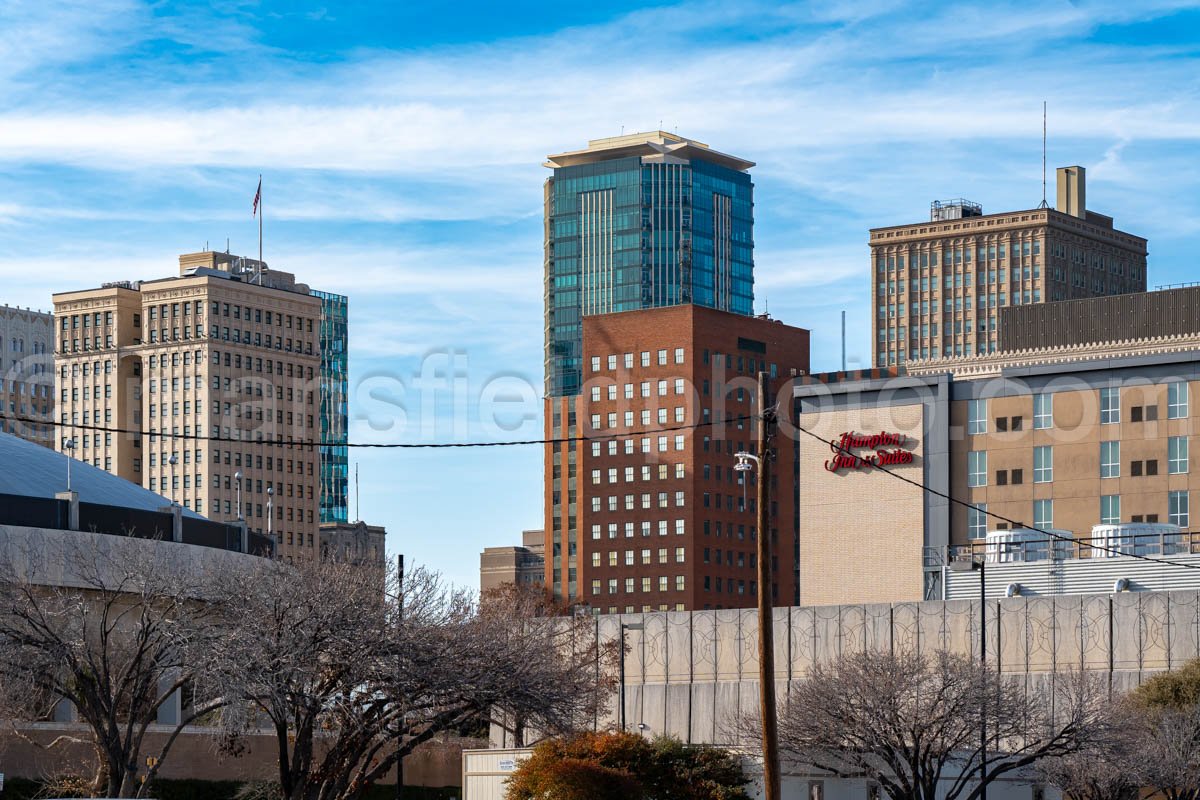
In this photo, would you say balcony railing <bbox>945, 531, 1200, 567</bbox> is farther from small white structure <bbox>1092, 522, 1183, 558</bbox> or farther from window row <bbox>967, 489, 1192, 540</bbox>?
window row <bbox>967, 489, 1192, 540</bbox>

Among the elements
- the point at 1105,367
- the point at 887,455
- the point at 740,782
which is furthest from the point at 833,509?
the point at 740,782

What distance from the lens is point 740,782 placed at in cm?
6125

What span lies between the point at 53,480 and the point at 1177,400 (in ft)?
206

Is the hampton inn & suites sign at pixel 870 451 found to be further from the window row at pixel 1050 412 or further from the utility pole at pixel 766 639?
the utility pole at pixel 766 639

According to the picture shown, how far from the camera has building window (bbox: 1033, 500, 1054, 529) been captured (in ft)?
371

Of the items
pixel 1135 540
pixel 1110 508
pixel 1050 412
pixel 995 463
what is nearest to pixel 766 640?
pixel 1135 540

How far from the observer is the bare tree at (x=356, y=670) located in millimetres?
51750

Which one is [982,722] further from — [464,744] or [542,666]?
[464,744]

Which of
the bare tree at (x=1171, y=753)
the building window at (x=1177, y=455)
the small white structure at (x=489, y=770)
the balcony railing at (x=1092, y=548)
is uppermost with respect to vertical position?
the building window at (x=1177, y=455)

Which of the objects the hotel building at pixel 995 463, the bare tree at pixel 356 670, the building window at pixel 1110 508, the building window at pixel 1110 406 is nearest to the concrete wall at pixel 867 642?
the bare tree at pixel 356 670

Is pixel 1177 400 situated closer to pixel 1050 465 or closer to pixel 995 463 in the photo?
pixel 1050 465

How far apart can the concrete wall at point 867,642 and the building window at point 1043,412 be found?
124ft

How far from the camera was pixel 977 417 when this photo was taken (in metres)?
114

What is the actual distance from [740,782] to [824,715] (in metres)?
5.51
